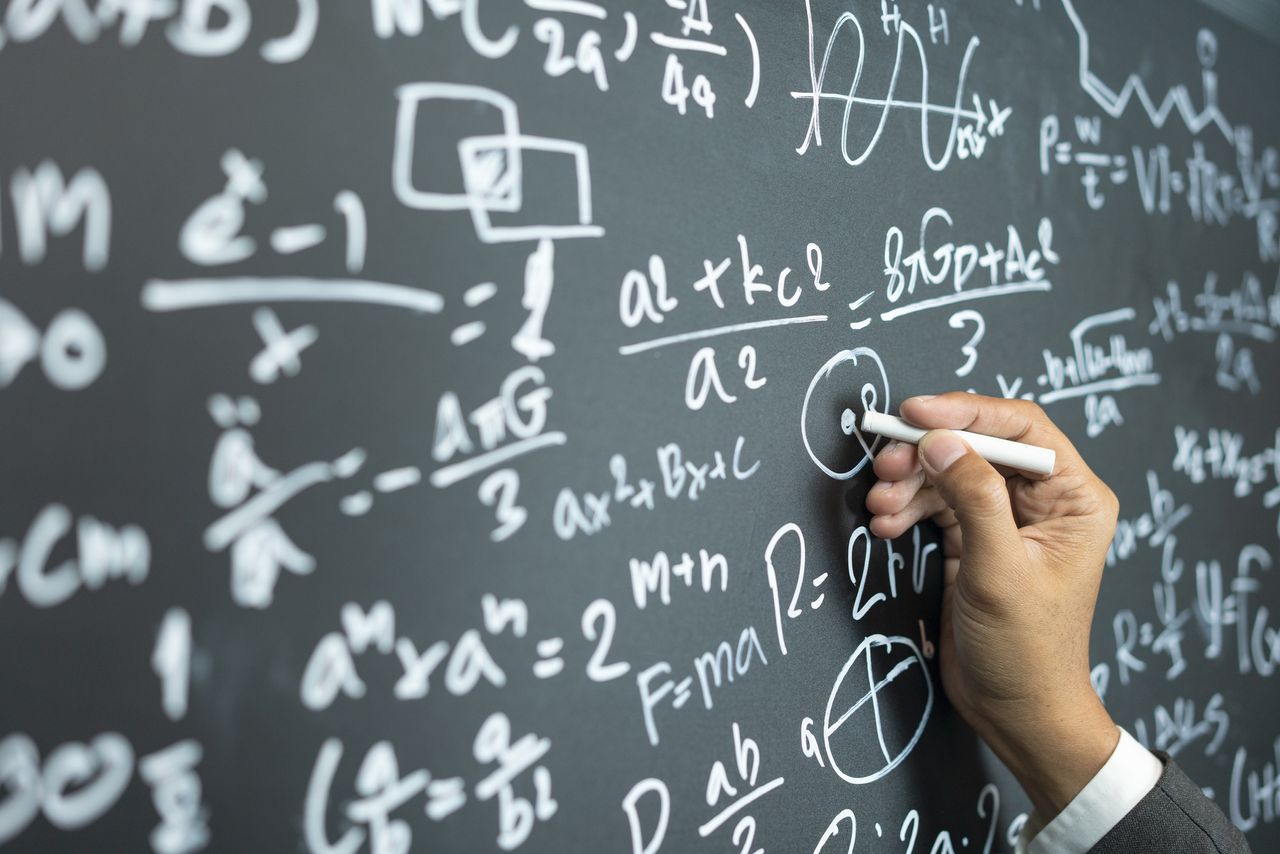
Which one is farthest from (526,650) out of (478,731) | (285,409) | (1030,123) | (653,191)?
(1030,123)

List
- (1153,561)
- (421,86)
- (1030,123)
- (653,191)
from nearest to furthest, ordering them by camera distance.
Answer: (421,86) < (653,191) < (1030,123) < (1153,561)

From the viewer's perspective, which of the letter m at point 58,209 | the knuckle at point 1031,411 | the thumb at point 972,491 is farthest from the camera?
the knuckle at point 1031,411

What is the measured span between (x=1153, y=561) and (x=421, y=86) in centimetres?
95

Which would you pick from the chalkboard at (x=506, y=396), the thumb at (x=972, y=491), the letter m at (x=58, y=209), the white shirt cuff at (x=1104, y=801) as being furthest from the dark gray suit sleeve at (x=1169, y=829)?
the letter m at (x=58, y=209)

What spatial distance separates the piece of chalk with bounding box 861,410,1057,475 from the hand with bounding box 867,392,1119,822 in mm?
13

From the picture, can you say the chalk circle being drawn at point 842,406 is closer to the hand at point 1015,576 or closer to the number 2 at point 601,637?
the hand at point 1015,576

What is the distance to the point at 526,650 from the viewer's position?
608 millimetres

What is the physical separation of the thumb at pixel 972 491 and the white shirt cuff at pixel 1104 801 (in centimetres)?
25

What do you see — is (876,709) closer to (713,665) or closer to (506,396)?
(713,665)

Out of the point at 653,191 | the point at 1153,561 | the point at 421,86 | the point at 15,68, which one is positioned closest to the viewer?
the point at 15,68

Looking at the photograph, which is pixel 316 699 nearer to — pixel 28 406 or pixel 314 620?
pixel 314 620

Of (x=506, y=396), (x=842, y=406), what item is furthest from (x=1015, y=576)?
(x=506, y=396)

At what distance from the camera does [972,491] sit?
0.76 metres

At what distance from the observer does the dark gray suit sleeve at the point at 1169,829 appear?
83 centimetres
